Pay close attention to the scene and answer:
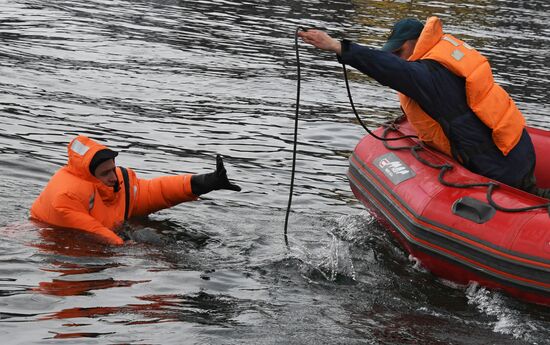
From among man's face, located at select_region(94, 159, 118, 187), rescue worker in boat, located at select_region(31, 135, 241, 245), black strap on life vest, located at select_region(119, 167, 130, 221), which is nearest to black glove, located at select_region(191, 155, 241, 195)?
rescue worker in boat, located at select_region(31, 135, 241, 245)

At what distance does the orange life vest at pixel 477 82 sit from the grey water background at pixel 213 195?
1.17 m

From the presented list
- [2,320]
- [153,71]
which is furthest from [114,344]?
[153,71]

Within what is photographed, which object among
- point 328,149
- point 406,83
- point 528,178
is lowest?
point 328,149

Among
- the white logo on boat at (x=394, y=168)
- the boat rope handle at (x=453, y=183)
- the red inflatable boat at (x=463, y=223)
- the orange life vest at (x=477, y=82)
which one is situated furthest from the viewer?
the white logo on boat at (x=394, y=168)

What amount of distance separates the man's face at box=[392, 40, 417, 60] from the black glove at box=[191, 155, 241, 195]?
156 centimetres

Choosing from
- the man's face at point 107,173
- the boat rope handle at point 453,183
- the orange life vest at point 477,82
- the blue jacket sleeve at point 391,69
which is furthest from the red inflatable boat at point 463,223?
the man's face at point 107,173

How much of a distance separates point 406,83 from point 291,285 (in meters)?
1.60

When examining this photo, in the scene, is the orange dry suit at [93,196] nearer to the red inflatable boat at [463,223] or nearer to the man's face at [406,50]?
the red inflatable boat at [463,223]

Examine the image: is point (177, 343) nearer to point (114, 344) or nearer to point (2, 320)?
point (114, 344)

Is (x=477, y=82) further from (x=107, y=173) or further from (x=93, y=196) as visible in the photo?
(x=93, y=196)

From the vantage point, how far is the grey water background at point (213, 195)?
630cm

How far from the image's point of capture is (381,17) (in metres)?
21.2

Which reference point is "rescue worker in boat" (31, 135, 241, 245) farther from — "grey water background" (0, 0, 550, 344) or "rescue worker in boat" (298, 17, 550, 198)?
"rescue worker in boat" (298, 17, 550, 198)

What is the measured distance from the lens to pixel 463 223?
22.6 ft
